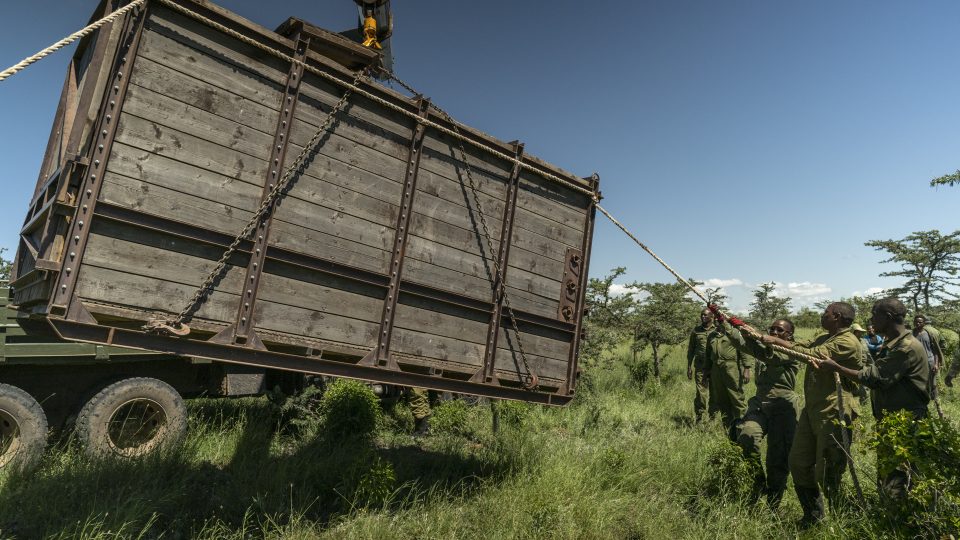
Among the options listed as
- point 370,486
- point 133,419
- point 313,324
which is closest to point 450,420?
point 370,486

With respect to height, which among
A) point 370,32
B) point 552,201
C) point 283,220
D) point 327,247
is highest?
point 370,32

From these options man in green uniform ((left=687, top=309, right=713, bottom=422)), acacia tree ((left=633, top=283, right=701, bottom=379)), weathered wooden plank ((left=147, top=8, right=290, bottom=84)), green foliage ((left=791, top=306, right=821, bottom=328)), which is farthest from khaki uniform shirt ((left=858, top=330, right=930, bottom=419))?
green foliage ((left=791, top=306, right=821, bottom=328))

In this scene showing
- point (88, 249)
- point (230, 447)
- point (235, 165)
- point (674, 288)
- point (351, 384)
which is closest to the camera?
point (88, 249)

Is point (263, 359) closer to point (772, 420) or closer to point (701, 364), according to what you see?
point (772, 420)

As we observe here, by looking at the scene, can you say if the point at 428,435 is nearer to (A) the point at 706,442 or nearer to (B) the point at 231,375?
(B) the point at 231,375

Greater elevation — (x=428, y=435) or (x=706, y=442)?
(x=706, y=442)

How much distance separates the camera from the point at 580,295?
6.05 metres

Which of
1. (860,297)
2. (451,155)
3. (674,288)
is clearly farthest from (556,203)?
(860,297)

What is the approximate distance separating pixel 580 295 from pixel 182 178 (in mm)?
4010

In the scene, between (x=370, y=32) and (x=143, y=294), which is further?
(x=370, y=32)

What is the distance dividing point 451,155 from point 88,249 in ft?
9.63

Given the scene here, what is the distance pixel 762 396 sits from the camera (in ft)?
21.5

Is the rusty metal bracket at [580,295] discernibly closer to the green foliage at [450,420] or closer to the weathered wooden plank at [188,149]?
the green foliage at [450,420]

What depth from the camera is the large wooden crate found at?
11.3 feet
